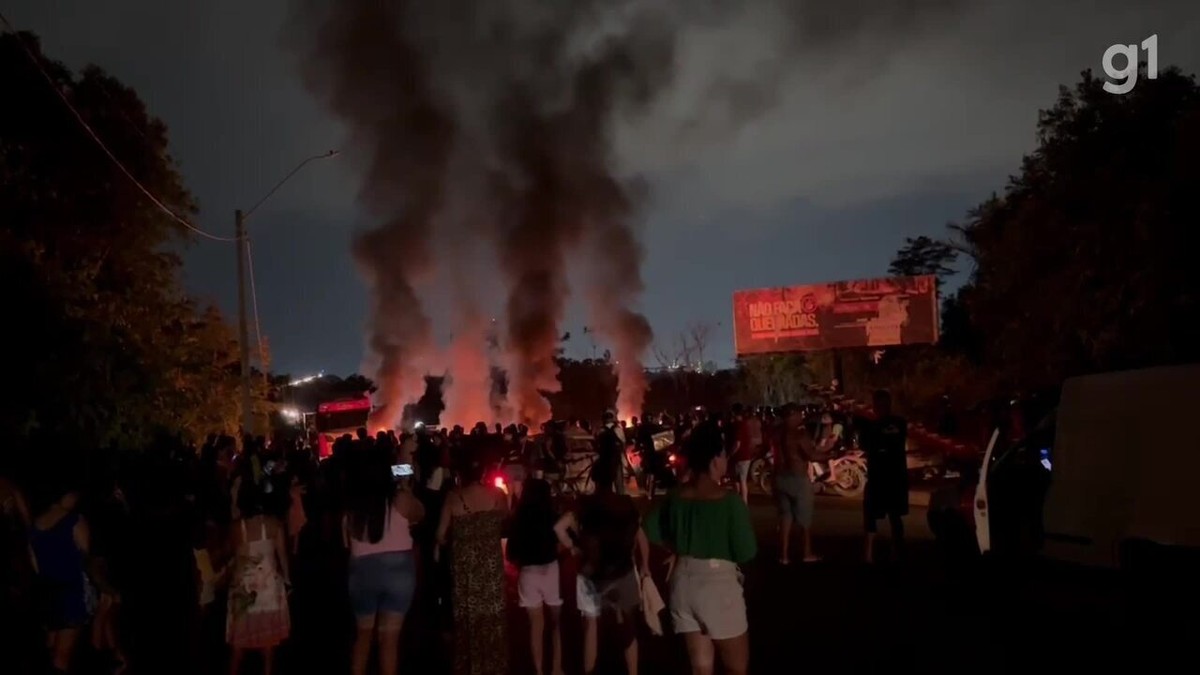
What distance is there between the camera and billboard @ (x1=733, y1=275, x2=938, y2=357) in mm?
45812

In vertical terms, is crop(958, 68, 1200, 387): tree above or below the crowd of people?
above

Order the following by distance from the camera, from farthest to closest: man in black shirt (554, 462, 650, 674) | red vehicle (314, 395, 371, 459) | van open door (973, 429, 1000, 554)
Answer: red vehicle (314, 395, 371, 459)
van open door (973, 429, 1000, 554)
man in black shirt (554, 462, 650, 674)

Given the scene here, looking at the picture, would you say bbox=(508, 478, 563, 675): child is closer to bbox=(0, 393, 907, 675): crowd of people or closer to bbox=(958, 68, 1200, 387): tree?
bbox=(0, 393, 907, 675): crowd of people

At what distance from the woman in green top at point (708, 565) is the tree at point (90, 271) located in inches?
500

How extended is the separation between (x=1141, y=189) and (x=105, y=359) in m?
18.5

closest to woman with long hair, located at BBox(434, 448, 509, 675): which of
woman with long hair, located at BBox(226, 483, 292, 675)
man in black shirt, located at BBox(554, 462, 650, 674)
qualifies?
man in black shirt, located at BBox(554, 462, 650, 674)

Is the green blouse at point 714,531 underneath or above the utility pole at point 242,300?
underneath

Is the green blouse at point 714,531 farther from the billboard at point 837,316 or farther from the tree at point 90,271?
the billboard at point 837,316

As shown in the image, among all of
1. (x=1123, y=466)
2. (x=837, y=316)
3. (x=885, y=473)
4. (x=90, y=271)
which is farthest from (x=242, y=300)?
(x=837, y=316)

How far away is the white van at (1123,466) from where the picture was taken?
733 centimetres

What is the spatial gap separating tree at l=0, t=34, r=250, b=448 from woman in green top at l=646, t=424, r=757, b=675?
12.7 meters

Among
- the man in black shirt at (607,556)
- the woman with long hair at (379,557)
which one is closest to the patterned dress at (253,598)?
the woman with long hair at (379,557)

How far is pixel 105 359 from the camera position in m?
18.4

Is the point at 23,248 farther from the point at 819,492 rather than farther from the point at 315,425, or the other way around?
the point at 315,425
